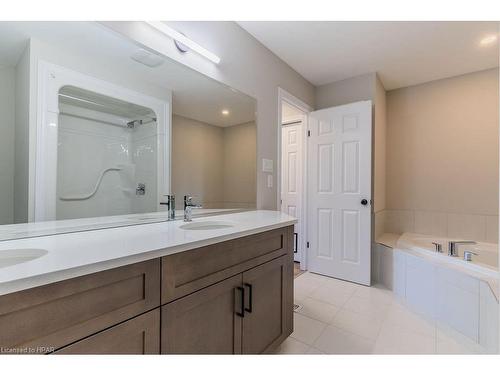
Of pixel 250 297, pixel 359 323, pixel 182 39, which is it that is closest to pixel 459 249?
pixel 359 323

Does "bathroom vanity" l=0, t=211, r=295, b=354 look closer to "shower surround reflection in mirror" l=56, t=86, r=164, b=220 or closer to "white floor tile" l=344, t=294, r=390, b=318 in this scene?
"shower surround reflection in mirror" l=56, t=86, r=164, b=220

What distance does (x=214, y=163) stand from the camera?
68.6 inches

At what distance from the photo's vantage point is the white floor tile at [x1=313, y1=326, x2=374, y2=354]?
1487mm

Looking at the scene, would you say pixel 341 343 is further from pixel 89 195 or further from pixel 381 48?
pixel 381 48

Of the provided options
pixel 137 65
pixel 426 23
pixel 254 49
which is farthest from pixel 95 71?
pixel 426 23

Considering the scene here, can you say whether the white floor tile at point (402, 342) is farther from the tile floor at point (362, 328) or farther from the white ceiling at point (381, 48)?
the white ceiling at point (381, 48)

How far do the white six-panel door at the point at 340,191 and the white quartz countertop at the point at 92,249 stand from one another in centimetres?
174

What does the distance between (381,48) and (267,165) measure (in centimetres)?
149

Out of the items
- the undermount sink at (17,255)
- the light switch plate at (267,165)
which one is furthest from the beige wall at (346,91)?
the undermount sink at (17,255)

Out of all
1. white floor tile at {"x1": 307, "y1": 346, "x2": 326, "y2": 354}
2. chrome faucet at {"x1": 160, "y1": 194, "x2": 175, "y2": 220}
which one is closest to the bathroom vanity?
chrome faucet at {"x1": 160, "y1": 194, "x2": 175, "y2": 220}

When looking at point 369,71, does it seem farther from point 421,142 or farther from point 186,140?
point 186,140

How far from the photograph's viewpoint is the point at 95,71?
1136 mm

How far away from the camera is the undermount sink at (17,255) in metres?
0.77
